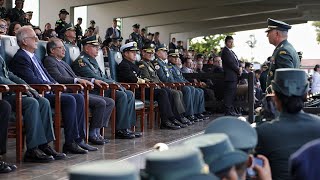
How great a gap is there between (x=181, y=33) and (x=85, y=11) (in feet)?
38.0

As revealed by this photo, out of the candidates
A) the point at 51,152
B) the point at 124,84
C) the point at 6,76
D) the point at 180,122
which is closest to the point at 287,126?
the point at 51,152

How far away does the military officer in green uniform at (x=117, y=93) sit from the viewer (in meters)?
6.26

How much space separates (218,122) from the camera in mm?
1783

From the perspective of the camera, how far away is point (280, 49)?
4672mm

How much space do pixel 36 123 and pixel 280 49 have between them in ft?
6.58

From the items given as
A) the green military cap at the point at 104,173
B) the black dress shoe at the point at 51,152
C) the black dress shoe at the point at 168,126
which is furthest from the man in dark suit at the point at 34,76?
the green military cap at the point at 104,173

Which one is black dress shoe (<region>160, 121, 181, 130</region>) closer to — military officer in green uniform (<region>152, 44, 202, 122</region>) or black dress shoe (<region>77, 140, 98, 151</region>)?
military officer in green uniform (<region>152, 44, 202, 122</region>)

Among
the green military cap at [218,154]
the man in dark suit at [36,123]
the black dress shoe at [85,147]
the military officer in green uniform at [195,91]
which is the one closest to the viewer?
the green military cap at [218,154]

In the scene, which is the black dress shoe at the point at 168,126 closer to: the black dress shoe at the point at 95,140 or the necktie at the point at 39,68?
the black dress shoe at the point at 95,140

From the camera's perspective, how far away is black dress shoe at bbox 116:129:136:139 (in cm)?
624

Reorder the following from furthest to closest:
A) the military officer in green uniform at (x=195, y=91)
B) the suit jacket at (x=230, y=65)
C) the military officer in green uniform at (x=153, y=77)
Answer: the suit jacket at (x=230, y=65) < the military officer in green uniform at (x=195, y=91) < the military officer in green uniform at (x=153, y=77)

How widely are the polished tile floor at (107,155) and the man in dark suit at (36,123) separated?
14 centimetres

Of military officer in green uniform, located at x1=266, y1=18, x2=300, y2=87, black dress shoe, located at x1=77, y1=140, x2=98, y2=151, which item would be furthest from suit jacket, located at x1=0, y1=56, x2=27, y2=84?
military officer in green uniform, located at x1=266, y1=18, x2=300, y2=87

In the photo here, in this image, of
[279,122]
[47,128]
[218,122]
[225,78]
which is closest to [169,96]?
[225,78]
